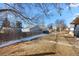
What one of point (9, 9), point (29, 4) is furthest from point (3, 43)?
point (29, 4)

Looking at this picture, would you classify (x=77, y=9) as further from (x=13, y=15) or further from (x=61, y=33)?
(x=13, y=15)

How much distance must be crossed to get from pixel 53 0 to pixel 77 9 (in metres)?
0.21

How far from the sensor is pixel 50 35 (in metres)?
1.54

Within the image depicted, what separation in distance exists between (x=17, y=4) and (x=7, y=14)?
12cm

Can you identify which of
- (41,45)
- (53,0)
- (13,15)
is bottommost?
(41,45)

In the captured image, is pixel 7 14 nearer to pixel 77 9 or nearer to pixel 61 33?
pixel 61 33

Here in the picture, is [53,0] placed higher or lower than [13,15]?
higher

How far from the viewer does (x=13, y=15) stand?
5.14 feet

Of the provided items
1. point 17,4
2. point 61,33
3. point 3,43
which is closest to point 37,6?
point 17,4

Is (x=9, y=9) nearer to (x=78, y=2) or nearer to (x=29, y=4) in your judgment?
(x=29, y=4)

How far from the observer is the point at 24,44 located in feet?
5.08

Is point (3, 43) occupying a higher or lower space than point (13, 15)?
lower

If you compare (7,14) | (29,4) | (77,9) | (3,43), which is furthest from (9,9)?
(77,9)

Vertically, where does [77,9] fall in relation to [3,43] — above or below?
above
